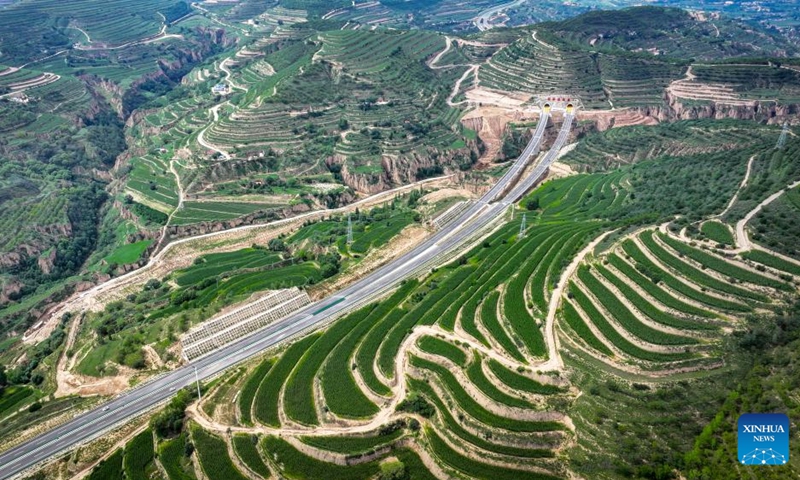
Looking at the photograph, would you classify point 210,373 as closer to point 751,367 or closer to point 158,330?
point 158,330

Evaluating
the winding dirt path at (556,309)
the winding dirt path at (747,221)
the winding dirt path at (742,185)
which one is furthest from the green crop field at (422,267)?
the winding dirt path at (747,221)

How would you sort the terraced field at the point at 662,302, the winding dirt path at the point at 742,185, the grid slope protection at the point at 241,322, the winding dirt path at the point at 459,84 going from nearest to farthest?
the terraced field at the point at 662,302, the grid slope protection at the point at 241,322, the winding dirt path at the point at 742,185, the winding dirt path at the point at 459,84

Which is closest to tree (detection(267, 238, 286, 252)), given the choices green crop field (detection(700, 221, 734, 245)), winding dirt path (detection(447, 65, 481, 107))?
green crop field (detection(700, 221, 734, 245))

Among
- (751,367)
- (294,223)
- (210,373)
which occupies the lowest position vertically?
(294,223)

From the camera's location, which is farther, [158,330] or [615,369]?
[158,330]

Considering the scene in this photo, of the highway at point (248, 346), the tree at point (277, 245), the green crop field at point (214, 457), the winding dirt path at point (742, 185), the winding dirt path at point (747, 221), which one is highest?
the winding dirt path at point (747, 221)

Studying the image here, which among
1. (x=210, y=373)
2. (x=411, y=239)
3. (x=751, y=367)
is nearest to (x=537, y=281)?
(x=751, y=367)

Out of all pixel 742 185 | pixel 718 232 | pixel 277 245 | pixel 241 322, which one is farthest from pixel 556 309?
pixel 277 245

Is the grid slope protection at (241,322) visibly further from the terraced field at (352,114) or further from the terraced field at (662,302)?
the terraced field at (352,114)

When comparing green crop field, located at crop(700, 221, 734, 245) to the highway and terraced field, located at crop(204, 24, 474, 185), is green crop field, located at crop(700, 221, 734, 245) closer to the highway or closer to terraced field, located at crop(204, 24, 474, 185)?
the highway
